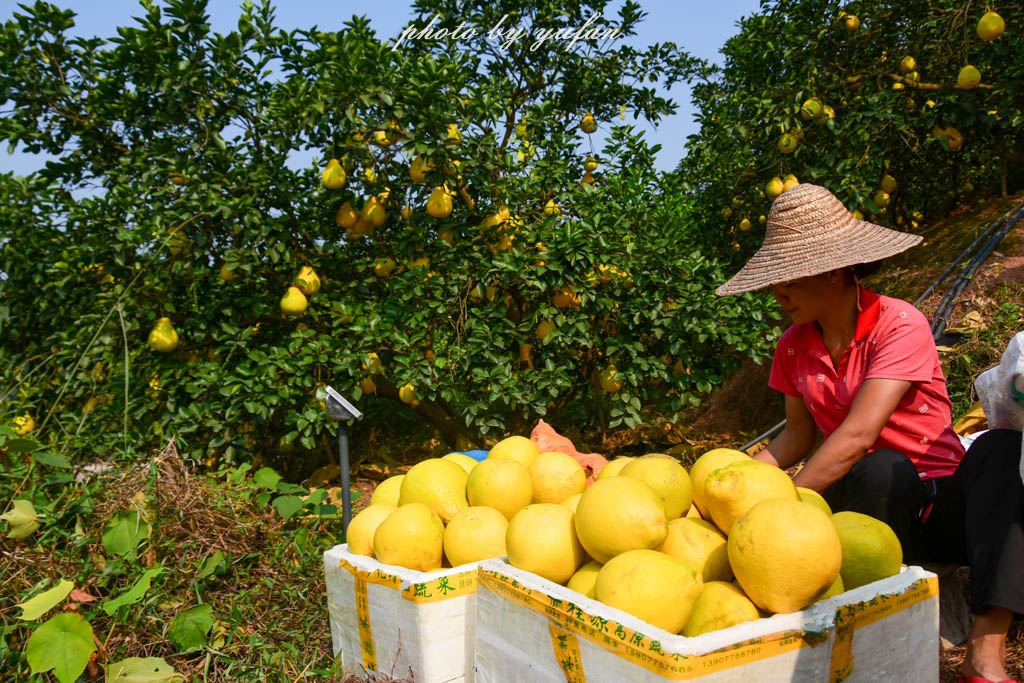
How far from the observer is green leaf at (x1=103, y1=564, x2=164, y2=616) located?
85.9 inches

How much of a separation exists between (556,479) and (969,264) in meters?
4.11

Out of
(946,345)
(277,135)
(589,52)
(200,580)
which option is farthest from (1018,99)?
(200,580)

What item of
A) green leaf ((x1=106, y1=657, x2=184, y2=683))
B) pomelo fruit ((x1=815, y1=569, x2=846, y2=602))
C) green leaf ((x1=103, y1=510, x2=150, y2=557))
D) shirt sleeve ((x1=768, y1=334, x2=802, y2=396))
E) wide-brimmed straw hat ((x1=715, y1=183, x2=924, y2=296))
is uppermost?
wide-brimmed straw hat ((x1=715, y1=183, x2=924, y2=296))

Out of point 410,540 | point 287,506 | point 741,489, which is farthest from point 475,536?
point 287,506

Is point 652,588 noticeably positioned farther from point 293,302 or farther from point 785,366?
point 293,302

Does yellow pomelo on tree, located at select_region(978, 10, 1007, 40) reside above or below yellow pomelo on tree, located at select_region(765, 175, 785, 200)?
above

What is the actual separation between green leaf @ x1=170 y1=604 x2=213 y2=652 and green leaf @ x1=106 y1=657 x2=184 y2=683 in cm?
15

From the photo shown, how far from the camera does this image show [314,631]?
242 centimetres

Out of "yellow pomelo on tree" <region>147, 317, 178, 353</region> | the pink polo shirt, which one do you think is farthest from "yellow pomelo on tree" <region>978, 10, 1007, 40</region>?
"yellow pomelo on tree" <region>147, 317, 178, 353</region>

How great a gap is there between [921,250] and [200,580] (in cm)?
590

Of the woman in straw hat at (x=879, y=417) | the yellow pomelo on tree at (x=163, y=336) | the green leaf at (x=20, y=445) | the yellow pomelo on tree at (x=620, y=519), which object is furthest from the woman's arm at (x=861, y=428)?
the yellow pomelo on tree at (x=163, y=336)

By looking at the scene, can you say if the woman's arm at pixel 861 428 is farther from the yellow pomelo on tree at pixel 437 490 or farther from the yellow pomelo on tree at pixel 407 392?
the yellow pomelo on tree at pixel 407 392

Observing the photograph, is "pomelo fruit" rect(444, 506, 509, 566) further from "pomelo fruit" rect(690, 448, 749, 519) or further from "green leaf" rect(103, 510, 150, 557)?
"green leaf" rect(103, 510, 150, 557)

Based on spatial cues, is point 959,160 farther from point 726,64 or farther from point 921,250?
point 726,64
